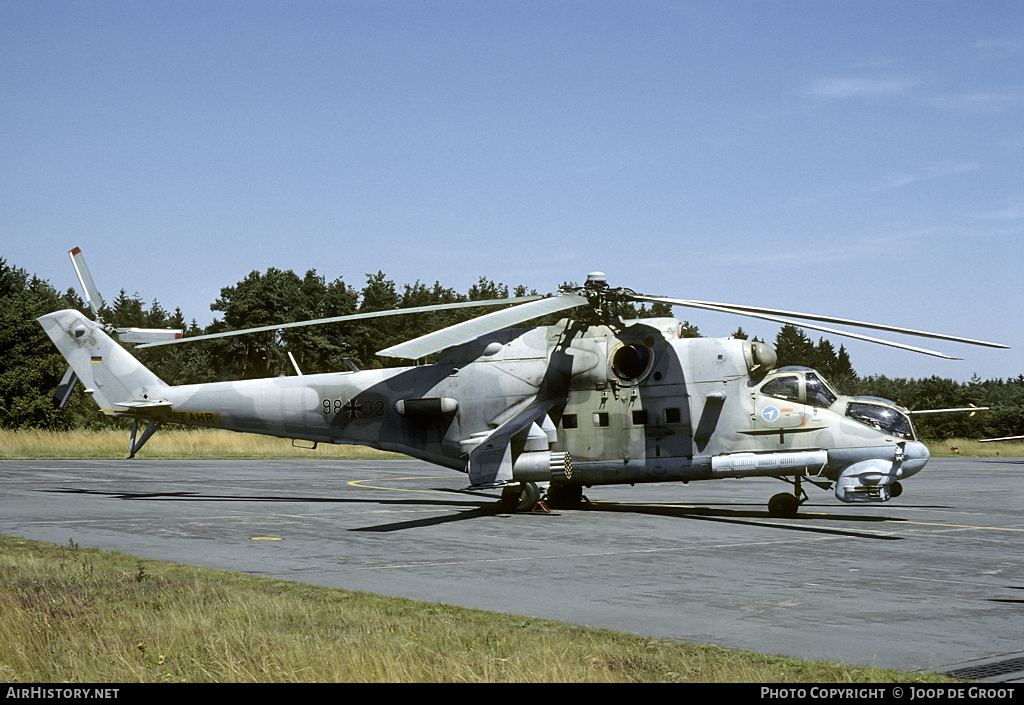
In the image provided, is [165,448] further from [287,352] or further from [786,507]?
[786,507]

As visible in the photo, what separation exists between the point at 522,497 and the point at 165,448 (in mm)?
32409

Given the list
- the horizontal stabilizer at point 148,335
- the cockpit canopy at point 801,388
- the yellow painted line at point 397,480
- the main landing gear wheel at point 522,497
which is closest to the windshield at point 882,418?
the cockpit canopy at point 801,388

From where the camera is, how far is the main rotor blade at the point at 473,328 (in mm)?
16125

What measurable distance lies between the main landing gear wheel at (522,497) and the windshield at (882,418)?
713 centimetres

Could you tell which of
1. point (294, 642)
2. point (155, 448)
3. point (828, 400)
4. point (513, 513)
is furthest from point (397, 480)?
point (294, 642)

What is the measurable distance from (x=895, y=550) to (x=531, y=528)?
268 inches

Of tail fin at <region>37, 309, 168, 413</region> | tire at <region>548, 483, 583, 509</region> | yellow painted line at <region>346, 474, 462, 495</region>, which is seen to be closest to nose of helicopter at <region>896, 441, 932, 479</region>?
tire at <region>548, 483, 583, 509</region>

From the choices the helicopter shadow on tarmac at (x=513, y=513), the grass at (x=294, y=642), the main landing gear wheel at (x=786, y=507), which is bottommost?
the helicopter shadow on tarmac at (x=513, y=513)

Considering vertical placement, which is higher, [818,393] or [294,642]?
[818,393]

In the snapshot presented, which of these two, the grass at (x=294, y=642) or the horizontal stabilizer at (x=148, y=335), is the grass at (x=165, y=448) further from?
the grass at (x=294, y=642)

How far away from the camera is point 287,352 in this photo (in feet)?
201

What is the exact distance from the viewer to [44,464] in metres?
38.4
